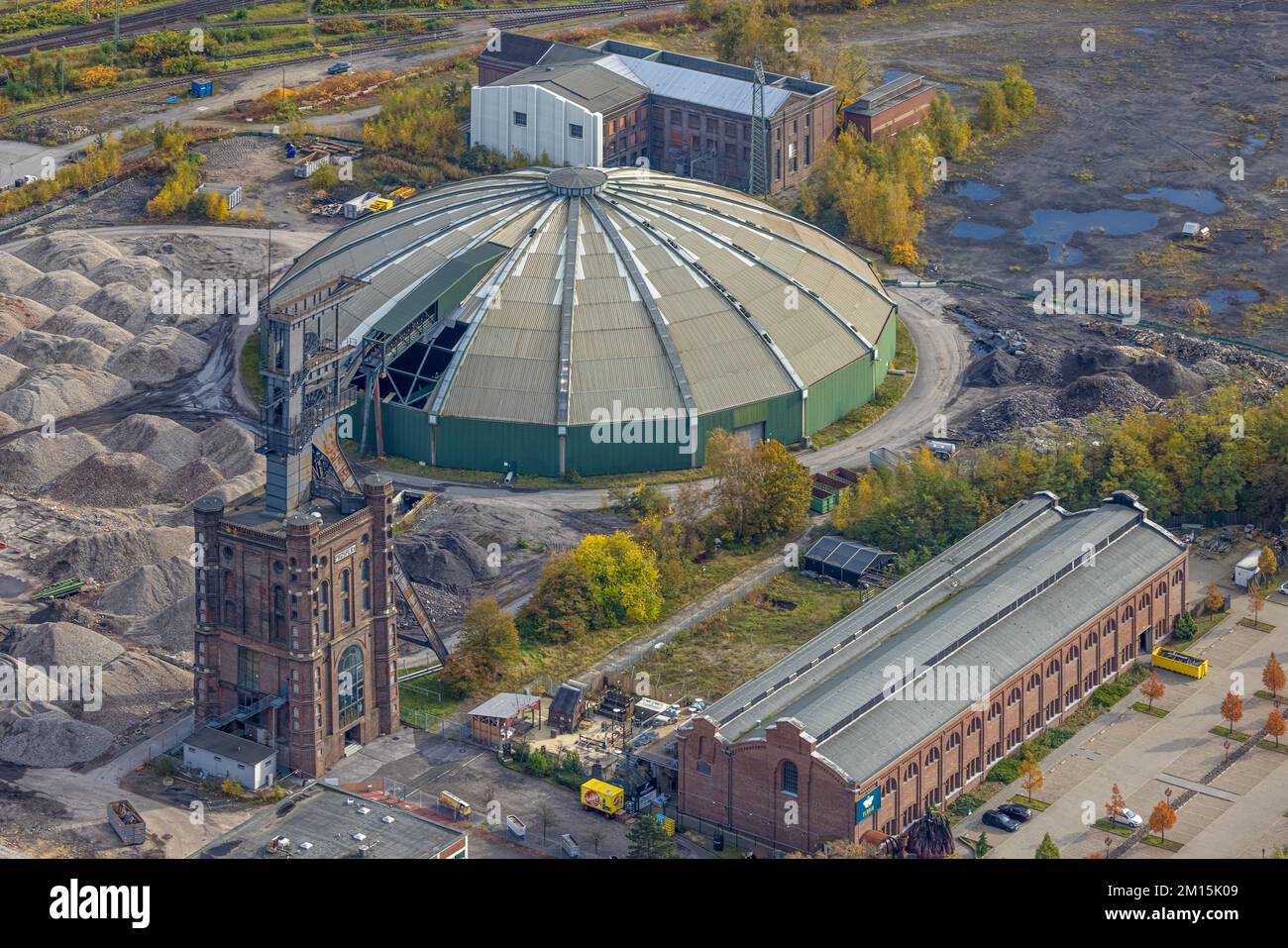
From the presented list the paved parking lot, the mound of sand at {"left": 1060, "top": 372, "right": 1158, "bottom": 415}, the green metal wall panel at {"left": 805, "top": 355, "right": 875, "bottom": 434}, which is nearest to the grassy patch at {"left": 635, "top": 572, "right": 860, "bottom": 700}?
the paved parking lot

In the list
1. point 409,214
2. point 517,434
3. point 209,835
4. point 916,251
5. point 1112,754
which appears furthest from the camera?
point 916,251

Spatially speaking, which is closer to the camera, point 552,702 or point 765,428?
point 552,702

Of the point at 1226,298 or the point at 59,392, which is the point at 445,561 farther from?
the point at 1226,298

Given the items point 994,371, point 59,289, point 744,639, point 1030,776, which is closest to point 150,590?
point 744,639

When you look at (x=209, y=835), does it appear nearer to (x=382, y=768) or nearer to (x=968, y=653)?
(x=382, y=768)

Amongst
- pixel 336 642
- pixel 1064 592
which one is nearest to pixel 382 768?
pixel 336 642
